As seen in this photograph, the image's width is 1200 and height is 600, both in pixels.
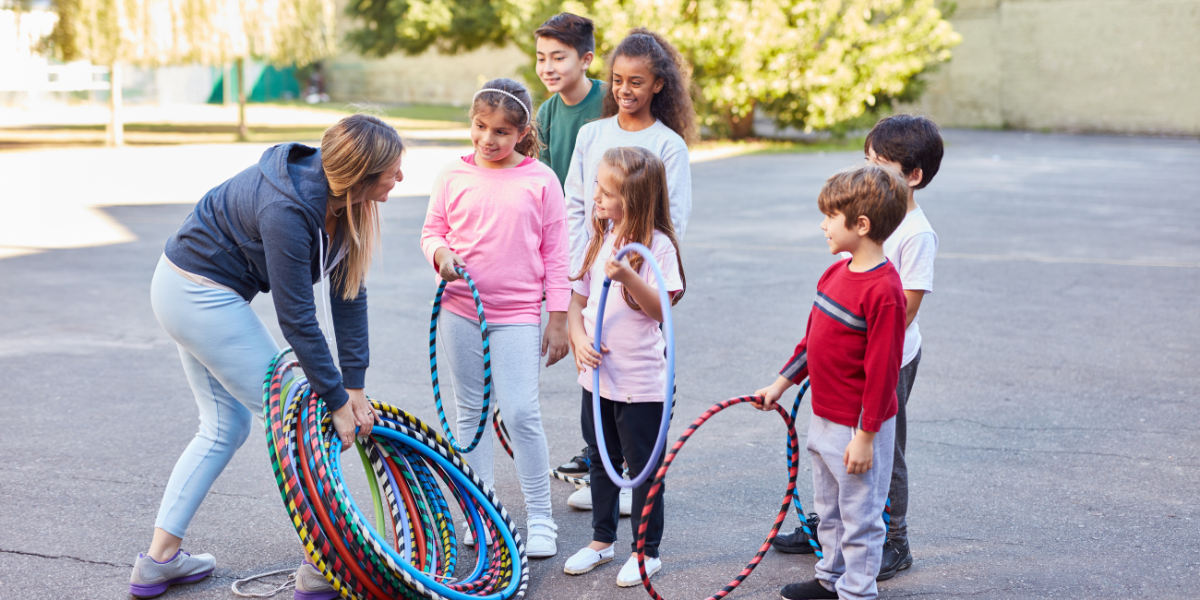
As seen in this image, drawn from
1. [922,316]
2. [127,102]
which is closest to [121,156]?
[922,316]

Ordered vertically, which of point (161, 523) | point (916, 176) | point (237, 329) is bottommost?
point (161, 523)

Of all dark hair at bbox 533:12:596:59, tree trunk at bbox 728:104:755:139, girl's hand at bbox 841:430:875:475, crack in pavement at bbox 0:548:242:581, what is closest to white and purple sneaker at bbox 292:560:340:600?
crack in pavement at bbox 0:548:242:581

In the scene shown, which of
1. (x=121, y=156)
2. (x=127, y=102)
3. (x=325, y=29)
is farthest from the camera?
(x=127, y=102)

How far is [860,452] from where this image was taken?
2904 mm

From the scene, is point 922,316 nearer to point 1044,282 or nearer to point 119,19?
point 1044,282

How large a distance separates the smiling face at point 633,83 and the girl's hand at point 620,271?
3.12 ft

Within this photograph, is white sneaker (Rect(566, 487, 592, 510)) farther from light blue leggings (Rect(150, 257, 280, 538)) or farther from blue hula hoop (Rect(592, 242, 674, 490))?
light blue leggings (Rect(150, 257, 280, 538))

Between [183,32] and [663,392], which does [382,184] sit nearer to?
[663,392]

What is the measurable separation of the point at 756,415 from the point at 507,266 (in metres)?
2.25

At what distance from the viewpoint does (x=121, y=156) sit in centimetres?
1953

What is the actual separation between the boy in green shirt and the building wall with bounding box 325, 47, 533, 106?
38.3m

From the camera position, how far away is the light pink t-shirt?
3221 mm

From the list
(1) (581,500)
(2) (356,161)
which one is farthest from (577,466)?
(2) (356,161)

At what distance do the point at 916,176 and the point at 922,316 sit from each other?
4147 millimetres
